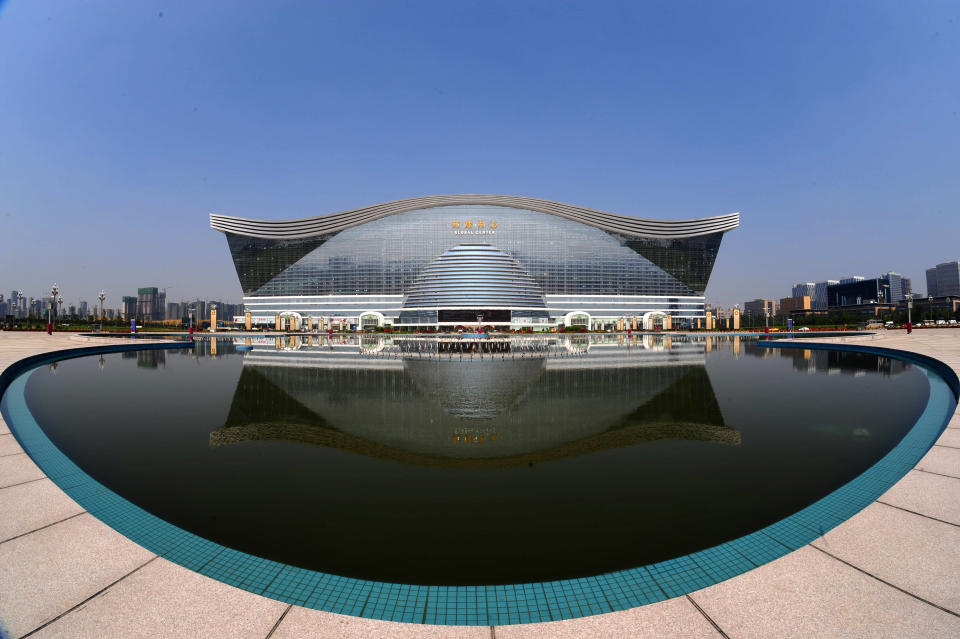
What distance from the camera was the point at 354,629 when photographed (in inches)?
144

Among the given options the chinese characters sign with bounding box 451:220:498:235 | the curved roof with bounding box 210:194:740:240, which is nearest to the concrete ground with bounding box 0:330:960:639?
the chinese characters sign with bounding box 451:220:498:235

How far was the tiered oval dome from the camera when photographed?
106m

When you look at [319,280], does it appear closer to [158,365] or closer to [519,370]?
[158,365]

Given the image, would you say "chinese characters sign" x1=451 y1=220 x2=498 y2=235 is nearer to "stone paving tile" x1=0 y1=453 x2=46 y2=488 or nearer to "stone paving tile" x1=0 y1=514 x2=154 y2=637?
"stone paving tile" x1=0 y1=453 x2=46 y2=488

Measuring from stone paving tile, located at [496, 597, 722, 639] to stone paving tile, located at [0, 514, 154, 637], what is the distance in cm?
382

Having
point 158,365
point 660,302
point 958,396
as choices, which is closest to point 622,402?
point 958,396

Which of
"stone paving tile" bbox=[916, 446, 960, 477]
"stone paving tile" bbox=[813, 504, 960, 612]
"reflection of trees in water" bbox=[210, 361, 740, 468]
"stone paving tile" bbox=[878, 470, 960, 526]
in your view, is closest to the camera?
"stone paving tile" bbox=[813, 504, 960, 612]

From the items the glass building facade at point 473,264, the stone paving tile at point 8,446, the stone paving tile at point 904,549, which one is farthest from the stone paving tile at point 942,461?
the glass building facade at point 473,264

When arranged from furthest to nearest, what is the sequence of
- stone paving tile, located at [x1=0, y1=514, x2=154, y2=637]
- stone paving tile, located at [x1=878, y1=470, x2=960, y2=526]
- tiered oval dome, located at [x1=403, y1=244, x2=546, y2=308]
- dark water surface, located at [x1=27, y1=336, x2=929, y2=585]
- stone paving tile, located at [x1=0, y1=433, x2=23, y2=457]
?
tiered oval dome, located at [x1=403, y1=244, x2=546, y2=308]
stone paving tile, located at [x1=0, y1=433, x2=23, y2=457]
dark water surface, located at [x1=27, y1=336, x2=929, y2=585]
stone paving tile, located at [x1=878, y1=470, x2=960, y2=526]
stone paving tile, located at [x1=0, y1=514, x2=154, y2=637]

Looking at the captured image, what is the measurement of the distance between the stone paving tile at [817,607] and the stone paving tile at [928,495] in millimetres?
2231

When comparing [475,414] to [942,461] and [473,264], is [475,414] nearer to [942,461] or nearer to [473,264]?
[942,461]

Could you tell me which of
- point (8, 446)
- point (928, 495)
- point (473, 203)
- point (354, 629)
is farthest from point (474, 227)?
point (354, 629)

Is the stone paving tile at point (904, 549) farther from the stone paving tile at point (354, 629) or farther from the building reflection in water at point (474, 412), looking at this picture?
the building reflection in water at point (474, 412)

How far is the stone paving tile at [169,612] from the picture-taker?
3533 millimetres
